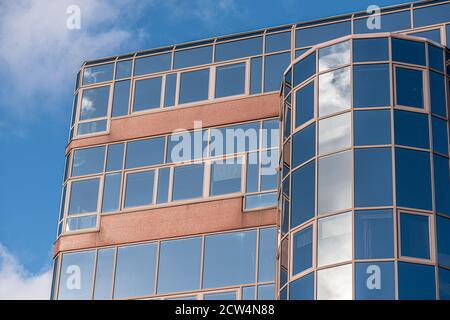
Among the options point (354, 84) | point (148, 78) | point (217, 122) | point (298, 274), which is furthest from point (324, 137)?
point (148, 78)

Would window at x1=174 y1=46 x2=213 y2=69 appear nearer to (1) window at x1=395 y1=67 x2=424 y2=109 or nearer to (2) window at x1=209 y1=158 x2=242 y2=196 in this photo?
(2) window at x1=209 y1=158 x2=242 y2=196

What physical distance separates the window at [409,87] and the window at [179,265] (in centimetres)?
752

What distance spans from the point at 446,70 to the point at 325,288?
271 inches

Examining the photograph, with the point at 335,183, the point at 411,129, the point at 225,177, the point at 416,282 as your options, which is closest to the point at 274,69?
the point at 225,177

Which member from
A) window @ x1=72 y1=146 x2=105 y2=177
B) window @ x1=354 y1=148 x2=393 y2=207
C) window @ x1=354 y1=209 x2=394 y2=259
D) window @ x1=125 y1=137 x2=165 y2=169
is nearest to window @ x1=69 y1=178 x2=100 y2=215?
window @ x1=72 y1=146 x2=105 y2=177

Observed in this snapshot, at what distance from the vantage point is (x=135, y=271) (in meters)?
32.8

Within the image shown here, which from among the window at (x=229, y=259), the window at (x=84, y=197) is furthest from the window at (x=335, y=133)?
the window at (x=84, y=197)

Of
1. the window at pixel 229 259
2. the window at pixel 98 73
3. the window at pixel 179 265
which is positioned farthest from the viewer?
the window at pixel 98 73

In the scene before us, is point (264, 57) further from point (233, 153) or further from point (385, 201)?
point (385, 201)

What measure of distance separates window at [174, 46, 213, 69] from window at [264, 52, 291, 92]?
2.02 m

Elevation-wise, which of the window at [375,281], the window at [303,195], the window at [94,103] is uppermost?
the window at [94,103]

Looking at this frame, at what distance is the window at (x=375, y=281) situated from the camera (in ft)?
82.2

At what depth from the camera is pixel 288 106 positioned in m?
30.4

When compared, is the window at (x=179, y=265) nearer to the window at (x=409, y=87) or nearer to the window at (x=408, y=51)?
the window at (x=409, y=87)
